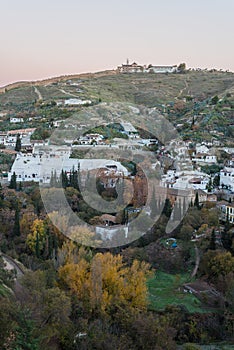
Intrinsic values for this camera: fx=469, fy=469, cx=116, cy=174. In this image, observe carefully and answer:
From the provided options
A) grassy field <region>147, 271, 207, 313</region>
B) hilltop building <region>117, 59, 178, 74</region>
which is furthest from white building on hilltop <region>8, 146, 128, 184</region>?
hilltop building <region>117, 59, 178, 74</region>

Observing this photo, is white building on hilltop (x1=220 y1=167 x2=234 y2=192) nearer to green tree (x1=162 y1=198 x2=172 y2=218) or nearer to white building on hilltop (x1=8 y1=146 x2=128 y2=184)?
white building on hilltop (x1=8 y1=146 x2=128 y2=184)

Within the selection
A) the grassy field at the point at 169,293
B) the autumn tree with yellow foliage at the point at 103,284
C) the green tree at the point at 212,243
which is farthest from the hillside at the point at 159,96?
the autumn tree with yellow foliage at the point at 103,284

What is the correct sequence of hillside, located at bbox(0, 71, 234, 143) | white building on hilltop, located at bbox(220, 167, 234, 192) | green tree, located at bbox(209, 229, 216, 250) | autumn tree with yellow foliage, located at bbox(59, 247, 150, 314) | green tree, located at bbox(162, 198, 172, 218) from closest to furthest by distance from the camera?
autumn tree with yellow foliage, located at bbox(59, 247, 150, 314) < green tree, located at bbox(209, 229, 216, 250) < green tree, located at bbox(162, 198, 172, 218) < white building on hilltop, located at bbox(220, 167, 234, 192) < hillside, located at bbox(0, 71, 234, 143)

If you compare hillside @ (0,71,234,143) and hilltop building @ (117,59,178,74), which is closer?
hillside @ (0,71,234,143)

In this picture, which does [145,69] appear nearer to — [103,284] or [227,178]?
[227,178]

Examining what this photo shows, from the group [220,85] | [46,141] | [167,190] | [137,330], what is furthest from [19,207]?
[220,85]

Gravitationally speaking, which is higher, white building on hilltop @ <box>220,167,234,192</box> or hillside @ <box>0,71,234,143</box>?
hillside @ <box>0,71,234,143</box>

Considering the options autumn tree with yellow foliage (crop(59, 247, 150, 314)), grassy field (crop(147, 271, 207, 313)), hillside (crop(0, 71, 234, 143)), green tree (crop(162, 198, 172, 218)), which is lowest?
grassy field (crop(147, 271, 207, 313))

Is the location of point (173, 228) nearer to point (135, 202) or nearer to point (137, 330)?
point (135, 202)

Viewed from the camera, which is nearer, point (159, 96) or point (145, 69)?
point (159, 96)

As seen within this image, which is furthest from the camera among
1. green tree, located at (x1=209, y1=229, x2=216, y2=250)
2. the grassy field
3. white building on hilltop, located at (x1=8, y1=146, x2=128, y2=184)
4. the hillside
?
the hillside

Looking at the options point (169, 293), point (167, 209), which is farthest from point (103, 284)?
point (167, 209)
